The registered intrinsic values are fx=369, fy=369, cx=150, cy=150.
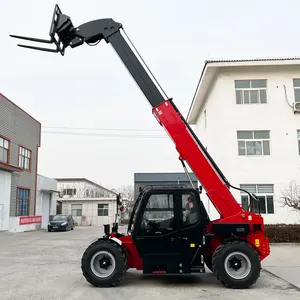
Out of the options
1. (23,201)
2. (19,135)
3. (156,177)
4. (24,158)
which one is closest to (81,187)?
(156,177)

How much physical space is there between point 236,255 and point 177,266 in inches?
48.4

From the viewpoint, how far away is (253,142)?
67.4 ft

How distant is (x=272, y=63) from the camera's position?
66.6 ft

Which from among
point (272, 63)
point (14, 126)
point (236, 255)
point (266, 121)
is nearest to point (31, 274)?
point (236, 255)

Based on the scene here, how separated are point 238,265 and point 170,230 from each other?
1.55m

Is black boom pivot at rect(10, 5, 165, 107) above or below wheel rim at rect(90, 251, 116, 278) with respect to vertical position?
above

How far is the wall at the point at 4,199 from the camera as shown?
26625 mm

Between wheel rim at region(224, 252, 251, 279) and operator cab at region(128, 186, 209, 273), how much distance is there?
22.6 inches

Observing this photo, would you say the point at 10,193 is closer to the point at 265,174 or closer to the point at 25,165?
the point at 25,165

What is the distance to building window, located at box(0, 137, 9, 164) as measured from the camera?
27438 mm

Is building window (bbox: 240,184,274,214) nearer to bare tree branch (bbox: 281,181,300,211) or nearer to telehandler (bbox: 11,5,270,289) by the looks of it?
bare tree branch (bbox: 281,181,300,211)

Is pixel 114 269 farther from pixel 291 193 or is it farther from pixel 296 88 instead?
pixel 296 88

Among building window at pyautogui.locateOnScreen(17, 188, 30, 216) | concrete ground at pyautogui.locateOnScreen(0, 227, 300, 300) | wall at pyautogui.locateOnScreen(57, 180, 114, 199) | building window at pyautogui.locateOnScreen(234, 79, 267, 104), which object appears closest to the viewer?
concrete ground at pyautogui.locateOnScreen(0, 227, 300, 300)

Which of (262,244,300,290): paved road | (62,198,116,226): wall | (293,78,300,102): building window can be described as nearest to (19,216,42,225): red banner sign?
(62,198,116,226): wall
